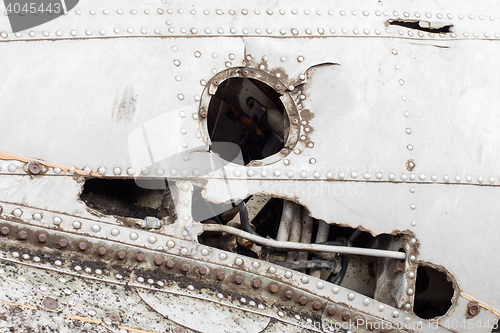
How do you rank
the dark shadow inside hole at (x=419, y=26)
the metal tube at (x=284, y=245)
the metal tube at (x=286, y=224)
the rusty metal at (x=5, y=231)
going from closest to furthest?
the rusty metal at (x=5, y=231), the metal tube at (x=284, y=245), the metal tube at (x=286, y=224), the dark shadow inside hole at (x=419, y=26)

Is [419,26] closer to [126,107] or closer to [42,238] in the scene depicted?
[126,107]

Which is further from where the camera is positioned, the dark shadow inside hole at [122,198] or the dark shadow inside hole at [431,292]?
the dark shadow inside hole at [431,292]

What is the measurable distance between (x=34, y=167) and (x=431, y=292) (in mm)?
2488

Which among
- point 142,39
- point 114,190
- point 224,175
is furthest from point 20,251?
point 142,39

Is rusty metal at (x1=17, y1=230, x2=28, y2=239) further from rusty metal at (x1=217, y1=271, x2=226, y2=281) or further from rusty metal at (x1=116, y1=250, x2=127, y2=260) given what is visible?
rusty metal at (x1=217, y1=271, x2=226, y2=281)

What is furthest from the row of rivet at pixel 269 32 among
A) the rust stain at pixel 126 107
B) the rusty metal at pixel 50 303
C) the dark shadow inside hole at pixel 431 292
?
the dark shadow inside hole at pixel 431 292

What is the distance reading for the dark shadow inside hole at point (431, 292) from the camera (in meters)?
3.01

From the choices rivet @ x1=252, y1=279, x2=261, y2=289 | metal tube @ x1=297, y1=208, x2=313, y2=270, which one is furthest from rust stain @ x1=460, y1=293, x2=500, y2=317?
rivet @ x1=252, y1=279, x2=261, y2=289

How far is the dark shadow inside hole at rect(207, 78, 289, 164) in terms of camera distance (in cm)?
292

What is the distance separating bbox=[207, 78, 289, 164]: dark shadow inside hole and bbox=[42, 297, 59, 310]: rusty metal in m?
1.51

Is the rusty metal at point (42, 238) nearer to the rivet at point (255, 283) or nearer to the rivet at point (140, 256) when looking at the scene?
the rivet at point (140, 256)

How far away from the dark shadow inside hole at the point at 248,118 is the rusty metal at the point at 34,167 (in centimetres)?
127

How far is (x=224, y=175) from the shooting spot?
232 centimetres

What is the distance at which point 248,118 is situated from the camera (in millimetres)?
3064
